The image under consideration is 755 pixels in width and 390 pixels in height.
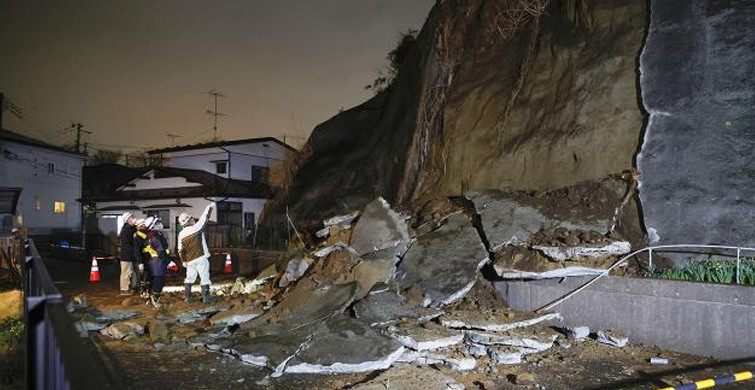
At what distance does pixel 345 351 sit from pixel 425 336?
0.97m

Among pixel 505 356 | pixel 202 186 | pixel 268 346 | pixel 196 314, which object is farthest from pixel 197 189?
pixel 505 356

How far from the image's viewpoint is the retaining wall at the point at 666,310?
5.57 m

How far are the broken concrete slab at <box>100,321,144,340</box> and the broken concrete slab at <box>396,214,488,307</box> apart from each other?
3763 mm

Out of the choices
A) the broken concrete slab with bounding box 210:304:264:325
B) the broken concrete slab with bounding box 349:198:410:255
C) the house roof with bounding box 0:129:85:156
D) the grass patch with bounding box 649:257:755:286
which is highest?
the house roof with bounding box 0:129:85:156

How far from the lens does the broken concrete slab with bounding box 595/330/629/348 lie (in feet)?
20.4

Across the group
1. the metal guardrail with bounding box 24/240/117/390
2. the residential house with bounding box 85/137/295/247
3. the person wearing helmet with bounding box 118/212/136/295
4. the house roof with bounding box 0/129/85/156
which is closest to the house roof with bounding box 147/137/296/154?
the residential house with bounding box 85/137/295/247

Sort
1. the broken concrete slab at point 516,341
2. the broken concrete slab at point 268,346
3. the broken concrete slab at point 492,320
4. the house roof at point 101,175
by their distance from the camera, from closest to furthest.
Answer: the broken concrete slab at point 268,346 → the broken concrete slab at point 516,341 → the broken concrete slab at point 492,320 → the house roof at point 101,175

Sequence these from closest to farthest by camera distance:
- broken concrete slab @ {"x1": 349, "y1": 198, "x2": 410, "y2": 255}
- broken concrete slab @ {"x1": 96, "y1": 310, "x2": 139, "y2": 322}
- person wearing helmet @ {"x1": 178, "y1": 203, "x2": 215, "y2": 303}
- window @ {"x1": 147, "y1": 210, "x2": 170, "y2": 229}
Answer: broken concrete slab @ {"x1": 96, "y1": 310, "x2": 139, "y2": 322} → broken concrete slab @ {"x1": 349, "y1": 198, "x2": 410, "y2": 255} → person wearing helmet @ {"x1": 178, "y1": 203, "x2": 215, "y2": 303} → window @ {"x1": 147, "y1": 210, "x2": 170, "y2": 229}

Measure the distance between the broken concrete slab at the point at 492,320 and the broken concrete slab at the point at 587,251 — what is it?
80 cm

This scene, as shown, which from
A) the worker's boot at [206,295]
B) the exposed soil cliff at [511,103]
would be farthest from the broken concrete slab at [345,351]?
the exposed soil cliff at [511,103]

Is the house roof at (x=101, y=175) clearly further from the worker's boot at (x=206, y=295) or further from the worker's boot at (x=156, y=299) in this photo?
the worker's boot at (x=206, y=295)

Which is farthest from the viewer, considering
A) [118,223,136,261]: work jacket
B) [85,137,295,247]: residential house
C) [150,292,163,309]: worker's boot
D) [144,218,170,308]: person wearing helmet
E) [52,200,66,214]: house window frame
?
[52,200,66,214]: house window frame

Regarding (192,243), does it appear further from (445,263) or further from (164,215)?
(164,215)

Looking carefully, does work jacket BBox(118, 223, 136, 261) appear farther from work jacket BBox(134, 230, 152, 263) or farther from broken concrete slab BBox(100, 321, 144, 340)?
broken concrete slab BBox(100, 321, 144, 340)
